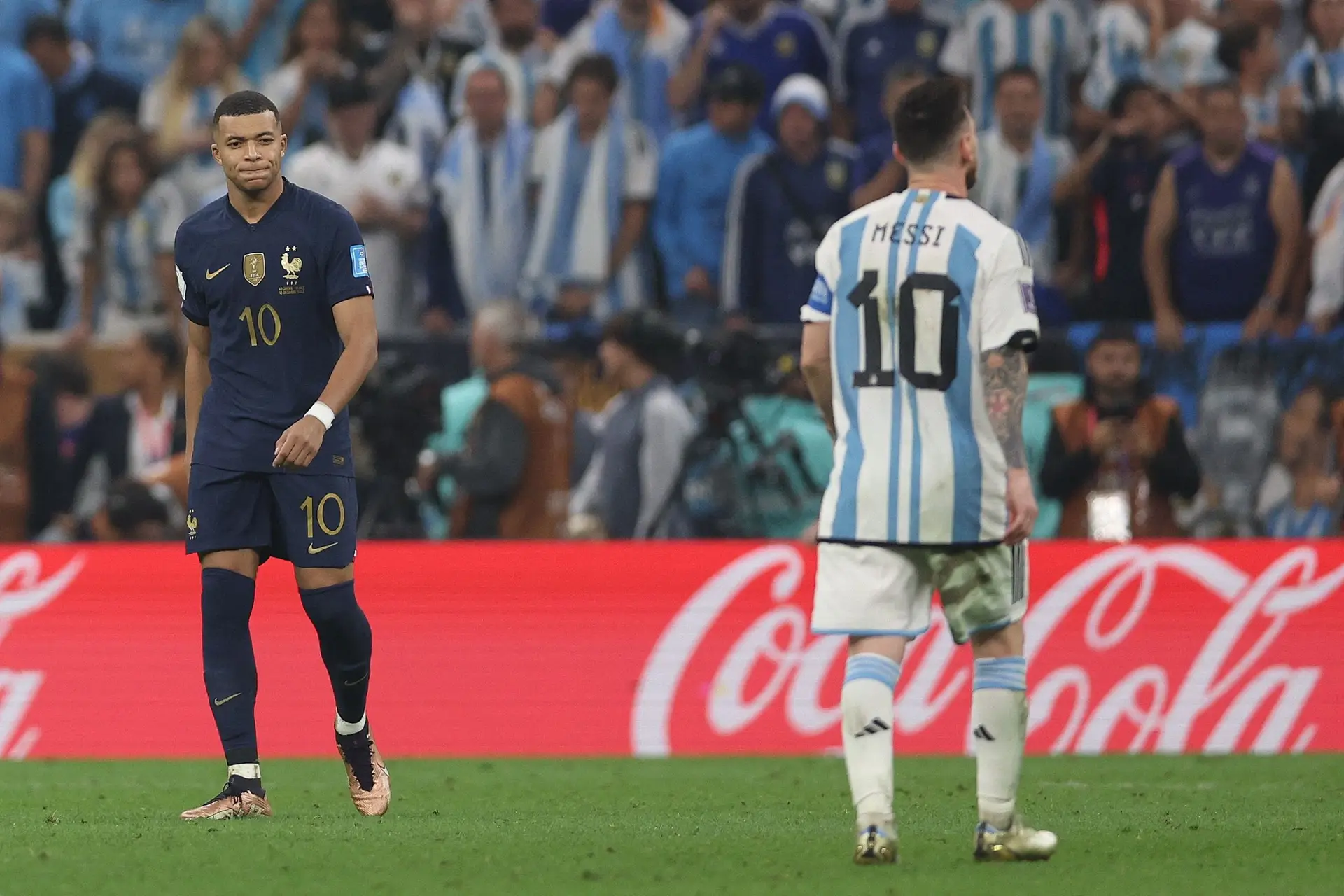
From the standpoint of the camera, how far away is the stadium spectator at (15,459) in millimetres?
13352

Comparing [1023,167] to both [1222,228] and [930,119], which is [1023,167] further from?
[930,119]

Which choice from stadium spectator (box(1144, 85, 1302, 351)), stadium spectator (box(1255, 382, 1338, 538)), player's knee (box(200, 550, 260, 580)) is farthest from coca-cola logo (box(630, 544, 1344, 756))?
player's knee (box(200, 550, 260, 580))

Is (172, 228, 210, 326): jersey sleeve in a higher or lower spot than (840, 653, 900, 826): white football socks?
higher

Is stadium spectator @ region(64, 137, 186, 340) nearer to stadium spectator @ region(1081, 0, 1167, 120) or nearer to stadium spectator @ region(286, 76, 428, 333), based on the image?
stadium spectator @ region(286, 76, 428, 333)

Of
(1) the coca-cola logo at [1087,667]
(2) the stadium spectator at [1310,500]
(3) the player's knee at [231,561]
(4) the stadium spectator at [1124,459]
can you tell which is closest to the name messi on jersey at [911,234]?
(3) the player's knee at [231,561]

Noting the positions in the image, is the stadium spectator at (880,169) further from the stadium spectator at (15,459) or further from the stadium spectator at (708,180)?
the stadium spectator at (15,459)

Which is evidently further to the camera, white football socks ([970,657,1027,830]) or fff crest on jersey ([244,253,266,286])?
fff crest on jersey ([244,253,266,286])

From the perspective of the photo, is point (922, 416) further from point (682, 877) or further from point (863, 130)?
point (863, 130)

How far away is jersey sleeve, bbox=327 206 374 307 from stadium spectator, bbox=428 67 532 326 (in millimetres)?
7023

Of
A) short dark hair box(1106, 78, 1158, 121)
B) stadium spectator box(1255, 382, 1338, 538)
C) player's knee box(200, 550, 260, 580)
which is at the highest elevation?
short dark hair box(1106, 78, 1158, 121)

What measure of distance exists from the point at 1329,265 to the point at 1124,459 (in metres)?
2.17

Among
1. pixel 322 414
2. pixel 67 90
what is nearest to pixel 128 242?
pixel 67 90

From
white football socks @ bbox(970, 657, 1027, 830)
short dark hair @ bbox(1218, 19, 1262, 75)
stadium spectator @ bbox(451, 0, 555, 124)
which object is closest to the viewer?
white football socks @ bbox(970, 657, 1027, 830)

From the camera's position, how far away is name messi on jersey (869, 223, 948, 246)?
550cm
